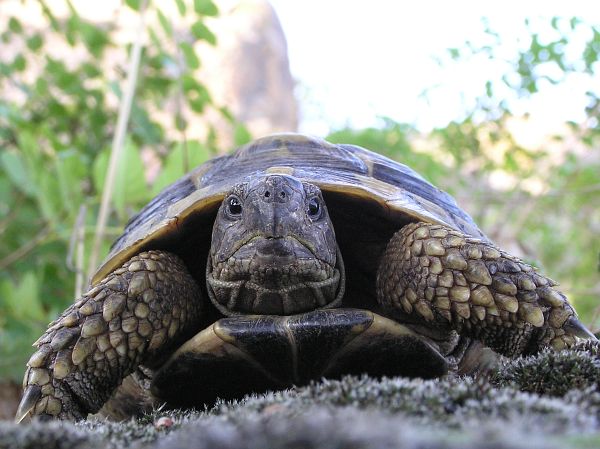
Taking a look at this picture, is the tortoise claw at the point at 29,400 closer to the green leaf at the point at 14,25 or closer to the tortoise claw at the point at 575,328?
the tortoise claw at the point at 575,328

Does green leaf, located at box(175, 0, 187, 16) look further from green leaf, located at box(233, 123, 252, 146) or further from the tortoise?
the tortoise

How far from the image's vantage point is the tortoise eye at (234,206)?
77.6 inches

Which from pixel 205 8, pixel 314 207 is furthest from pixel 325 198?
pixel 205 8

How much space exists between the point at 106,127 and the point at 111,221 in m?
1.12

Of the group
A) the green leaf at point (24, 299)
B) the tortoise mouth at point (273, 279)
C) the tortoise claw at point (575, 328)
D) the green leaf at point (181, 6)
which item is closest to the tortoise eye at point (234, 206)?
the tortoise mouth at point (273, 279)

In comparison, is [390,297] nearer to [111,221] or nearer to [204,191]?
[204,191]

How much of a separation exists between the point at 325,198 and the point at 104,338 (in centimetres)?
87

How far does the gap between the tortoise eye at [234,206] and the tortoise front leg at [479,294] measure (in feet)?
1.75

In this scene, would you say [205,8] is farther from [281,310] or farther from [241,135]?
[281,310]

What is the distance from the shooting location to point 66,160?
3469 mm

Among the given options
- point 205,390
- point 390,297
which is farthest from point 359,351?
point 205,390

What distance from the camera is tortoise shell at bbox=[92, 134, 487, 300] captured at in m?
2.17

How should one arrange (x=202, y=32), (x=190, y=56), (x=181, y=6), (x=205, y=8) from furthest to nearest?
(x=190, y=56) < (x=202, y=32) < (x=205, y=8) < (x=181, y=6)

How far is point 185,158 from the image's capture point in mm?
3623
